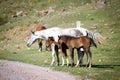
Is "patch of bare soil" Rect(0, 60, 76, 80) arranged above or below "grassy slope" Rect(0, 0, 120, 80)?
above

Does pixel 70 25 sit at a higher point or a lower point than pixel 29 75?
lower

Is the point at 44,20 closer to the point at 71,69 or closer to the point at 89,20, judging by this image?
the point at 89,20

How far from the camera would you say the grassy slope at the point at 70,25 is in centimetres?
2462

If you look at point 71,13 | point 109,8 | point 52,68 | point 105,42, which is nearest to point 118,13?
point 109,8

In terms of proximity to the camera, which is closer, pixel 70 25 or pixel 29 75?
pixel 29 75

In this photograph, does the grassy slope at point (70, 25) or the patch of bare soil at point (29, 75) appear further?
the grassy slope at point (70, 25)

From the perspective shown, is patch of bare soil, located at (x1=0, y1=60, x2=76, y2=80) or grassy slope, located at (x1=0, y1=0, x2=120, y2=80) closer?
patch of bare soil, located at (x1=0, y1=60, x2=76, y2=80)

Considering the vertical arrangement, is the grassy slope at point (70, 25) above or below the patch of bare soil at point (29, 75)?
below

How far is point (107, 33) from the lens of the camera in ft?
135

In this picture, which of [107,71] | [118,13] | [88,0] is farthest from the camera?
[88,0]

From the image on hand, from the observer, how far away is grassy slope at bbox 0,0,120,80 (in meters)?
24.6

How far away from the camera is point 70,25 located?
152 feet

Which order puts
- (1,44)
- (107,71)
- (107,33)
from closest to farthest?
(107,71) → (107,33) → (1,44)

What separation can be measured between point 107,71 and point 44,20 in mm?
31231
